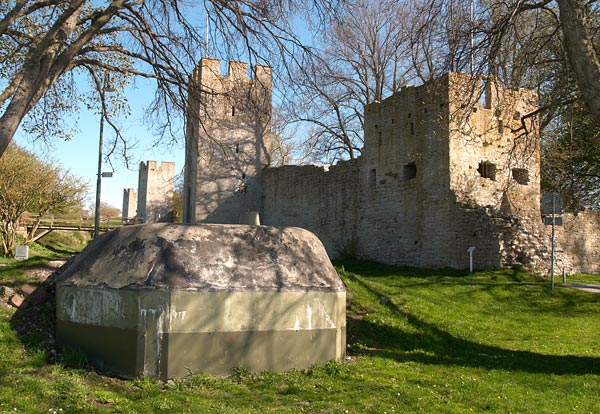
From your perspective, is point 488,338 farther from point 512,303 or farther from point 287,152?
point 287,152

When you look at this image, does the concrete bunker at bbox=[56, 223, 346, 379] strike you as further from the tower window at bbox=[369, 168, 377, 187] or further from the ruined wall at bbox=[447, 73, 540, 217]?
the tower window at bbox=[369, 168, 377, 187]

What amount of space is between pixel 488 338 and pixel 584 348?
4.99 feet

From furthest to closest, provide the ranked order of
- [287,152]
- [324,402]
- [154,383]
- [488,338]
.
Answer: [287,152], [488,338], [154,383], [324,402]

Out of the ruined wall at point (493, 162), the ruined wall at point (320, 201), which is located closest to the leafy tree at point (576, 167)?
the ruined wall at point (493, 162)

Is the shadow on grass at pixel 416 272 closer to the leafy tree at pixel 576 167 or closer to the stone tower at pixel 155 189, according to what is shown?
the leafy tree at pixel 576 167

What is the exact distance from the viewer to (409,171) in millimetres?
20844

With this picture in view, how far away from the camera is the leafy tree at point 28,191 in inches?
1014

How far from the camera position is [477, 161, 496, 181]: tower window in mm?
19303

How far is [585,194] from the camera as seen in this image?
77.9 ft

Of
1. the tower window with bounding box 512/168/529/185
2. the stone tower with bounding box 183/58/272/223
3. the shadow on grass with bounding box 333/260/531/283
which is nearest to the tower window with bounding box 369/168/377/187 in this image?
the shadow on grass with bounding box 333/260/531/283

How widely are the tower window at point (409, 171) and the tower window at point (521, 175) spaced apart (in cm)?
330

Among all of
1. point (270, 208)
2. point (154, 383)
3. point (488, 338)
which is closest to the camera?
point (154, 383)

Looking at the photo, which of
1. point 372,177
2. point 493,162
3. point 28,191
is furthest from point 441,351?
point 28,191

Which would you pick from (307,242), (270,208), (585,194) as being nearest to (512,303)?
(307,242)
